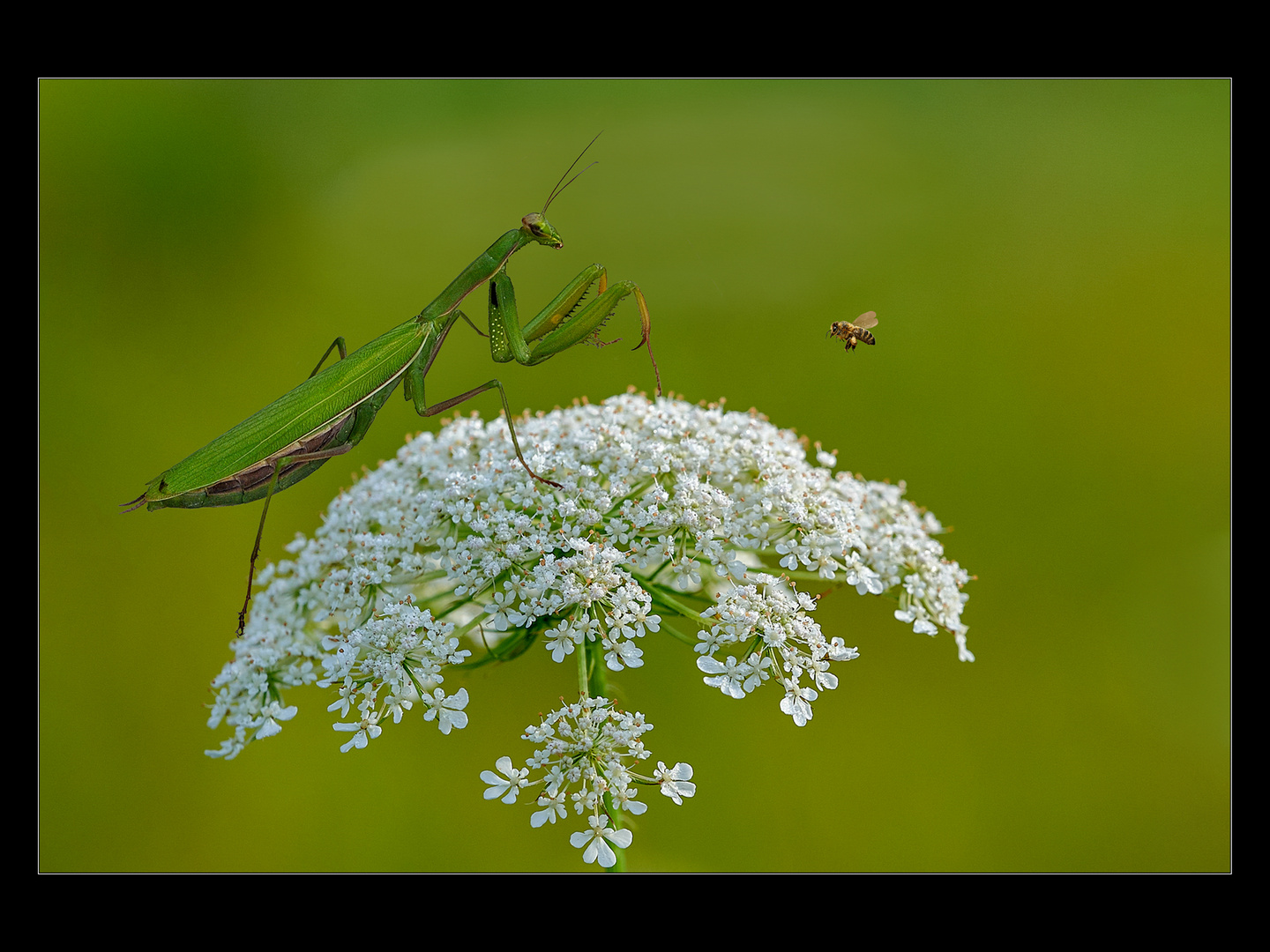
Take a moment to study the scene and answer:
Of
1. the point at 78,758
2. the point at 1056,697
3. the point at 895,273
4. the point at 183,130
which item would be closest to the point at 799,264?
the point at 895,273

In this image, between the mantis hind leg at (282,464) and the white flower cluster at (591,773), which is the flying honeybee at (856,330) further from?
the mantis hind leg at (282,464)

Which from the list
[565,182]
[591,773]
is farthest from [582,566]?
[565,182]

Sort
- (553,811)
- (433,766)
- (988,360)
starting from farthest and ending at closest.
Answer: (988,360) → (433,766) → (553,811)

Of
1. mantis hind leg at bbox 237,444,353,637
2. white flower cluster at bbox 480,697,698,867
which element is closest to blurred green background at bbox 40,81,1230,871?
mantis hind leg at bbox 237,444,353,637

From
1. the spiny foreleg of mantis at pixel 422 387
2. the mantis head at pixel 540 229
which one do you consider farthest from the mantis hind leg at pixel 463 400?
the mantis head at pixel 540 229

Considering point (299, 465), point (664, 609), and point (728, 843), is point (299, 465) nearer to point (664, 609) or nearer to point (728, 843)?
point (664, 609)
